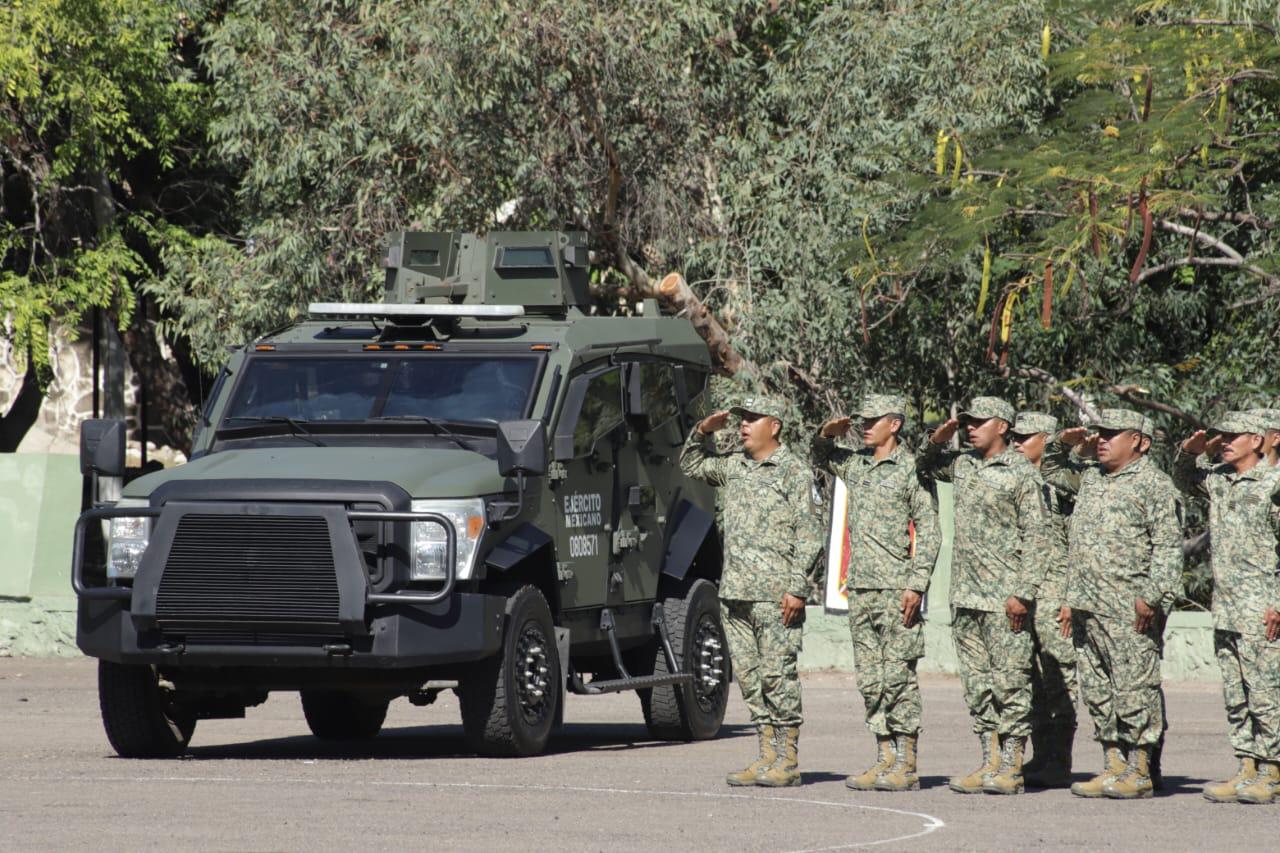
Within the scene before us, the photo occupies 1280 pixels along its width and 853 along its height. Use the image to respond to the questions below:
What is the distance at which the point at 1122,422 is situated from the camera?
1078cm

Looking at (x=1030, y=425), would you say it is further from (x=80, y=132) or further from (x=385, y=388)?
(x=80, y=132)

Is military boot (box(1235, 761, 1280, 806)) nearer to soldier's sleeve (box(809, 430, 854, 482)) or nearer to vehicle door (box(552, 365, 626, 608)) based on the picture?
soldier's sleeve (box(809, 430, 854, 482))

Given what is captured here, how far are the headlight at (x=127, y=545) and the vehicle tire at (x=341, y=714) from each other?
2379mm

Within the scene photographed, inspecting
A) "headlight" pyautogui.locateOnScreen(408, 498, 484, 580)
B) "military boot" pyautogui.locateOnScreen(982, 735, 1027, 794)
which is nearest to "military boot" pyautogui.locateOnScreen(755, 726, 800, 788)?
"military boot" pyautogui.locateOnScreen(982, 735, 1027, 794)

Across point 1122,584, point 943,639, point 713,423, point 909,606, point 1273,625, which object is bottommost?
point 943,639

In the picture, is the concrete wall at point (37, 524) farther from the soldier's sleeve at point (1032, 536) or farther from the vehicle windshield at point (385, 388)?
the soldier's sleeve at point (1032, 536)

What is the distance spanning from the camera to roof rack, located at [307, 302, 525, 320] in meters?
12.9

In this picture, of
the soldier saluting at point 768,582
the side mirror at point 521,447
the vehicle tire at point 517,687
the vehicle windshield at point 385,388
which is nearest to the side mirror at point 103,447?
the vehicle windshield at point 385,388

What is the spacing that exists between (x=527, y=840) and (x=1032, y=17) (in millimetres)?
14572

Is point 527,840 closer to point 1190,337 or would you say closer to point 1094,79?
point 1094,79

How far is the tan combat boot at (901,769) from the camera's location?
10.8m

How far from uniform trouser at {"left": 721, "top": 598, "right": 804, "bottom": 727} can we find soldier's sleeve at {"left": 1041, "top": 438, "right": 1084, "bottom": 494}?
179cm

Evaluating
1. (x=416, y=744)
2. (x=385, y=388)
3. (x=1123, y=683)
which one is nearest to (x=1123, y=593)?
(x=1123, y=683)

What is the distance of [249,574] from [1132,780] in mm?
4805
